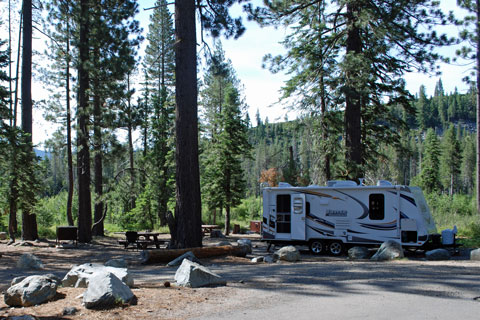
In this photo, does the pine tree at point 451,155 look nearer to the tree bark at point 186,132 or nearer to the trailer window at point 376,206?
the trailer window at point 376,206

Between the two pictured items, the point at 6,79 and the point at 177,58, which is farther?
the point at 6,79

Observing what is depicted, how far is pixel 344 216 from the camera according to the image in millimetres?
15000

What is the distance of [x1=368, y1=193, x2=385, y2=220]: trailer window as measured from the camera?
14328 mm

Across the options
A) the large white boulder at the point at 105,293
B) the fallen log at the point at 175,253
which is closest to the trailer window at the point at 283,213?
the fallen log at the point at 175,253

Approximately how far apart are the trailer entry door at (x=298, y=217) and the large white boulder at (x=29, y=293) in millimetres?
10600

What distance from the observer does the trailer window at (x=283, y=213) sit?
15961mm

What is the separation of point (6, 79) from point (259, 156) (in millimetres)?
107186

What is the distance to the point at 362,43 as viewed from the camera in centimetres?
1822

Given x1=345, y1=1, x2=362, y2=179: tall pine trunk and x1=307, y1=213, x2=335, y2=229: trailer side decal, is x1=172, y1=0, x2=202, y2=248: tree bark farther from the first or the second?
x1=345, y1=1, x2=362, y2=179: tall pine trunk

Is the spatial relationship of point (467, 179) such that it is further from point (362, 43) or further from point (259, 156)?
point (362, 43)

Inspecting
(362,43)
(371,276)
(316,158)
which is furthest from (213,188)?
(371,276)

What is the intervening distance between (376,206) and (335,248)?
2143 millimetres

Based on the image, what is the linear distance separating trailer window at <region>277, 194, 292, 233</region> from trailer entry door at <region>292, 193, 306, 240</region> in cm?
25

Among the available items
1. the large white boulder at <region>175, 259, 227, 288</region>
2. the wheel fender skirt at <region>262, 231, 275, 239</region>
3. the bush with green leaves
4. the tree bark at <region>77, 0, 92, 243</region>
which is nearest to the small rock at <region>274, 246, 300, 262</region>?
the wheel fender skirt at <region>262, 231, 275, 239</region>
